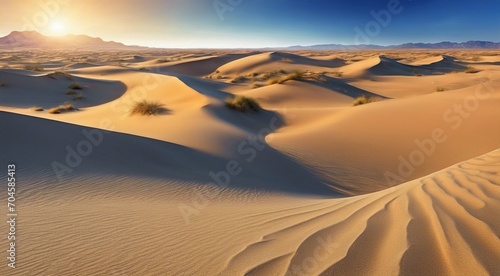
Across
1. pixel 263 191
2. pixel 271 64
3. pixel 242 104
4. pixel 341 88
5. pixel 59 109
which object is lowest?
pixel 263 191

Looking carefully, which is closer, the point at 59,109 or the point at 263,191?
the point at 263,191

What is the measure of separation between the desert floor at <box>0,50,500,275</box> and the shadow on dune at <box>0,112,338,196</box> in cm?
3

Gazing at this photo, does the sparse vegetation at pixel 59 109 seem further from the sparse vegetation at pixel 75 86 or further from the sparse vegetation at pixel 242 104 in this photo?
the sparse vegetation at pixel 242 104

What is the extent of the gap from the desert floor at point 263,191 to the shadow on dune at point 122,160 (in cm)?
3

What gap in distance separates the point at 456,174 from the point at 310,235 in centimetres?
282

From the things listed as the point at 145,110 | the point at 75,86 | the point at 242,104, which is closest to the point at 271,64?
the point at 75,86

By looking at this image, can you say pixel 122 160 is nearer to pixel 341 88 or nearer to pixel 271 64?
pixel 341 88

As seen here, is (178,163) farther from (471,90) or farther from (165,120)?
(471,90)

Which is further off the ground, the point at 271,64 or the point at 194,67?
the point at 271,64

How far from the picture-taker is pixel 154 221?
3.12 m

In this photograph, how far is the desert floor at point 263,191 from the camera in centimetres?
235

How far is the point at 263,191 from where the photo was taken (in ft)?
16.8

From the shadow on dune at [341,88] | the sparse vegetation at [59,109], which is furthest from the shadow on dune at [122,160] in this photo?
the shadow on dune at [341,88]

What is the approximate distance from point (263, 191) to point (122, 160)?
2.54m
